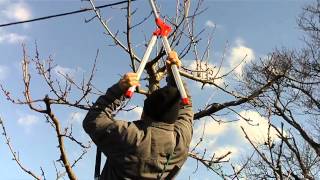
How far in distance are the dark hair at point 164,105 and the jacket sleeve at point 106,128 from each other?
189mm

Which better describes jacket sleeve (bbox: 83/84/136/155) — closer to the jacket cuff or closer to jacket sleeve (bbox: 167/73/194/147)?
the jacket cuff

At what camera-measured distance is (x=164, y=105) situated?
3117mm

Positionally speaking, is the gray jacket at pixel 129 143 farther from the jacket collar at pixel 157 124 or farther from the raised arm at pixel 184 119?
the raised arm at pixel 184 119

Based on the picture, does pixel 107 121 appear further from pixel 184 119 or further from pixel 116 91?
pixel 184 119

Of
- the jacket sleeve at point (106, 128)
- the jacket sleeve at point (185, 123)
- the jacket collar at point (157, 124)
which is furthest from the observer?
the jacket sleeve at point (185, 123)

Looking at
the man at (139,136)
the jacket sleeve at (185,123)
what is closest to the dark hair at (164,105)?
the man at (139,136)

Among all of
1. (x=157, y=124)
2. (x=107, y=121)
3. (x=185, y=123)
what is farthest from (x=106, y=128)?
(x=185, y=123)

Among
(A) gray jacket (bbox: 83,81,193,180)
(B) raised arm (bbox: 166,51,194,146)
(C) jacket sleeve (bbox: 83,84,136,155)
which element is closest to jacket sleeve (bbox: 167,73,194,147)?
(B) raised arm (bbox: 166,51,194,146)

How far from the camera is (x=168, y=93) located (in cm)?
312

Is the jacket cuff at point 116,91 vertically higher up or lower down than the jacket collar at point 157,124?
higher up

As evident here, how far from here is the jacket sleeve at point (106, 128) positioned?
298 cm

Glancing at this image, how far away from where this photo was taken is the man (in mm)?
3006

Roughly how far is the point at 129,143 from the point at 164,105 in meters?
0.33

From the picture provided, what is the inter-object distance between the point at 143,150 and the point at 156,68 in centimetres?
241
